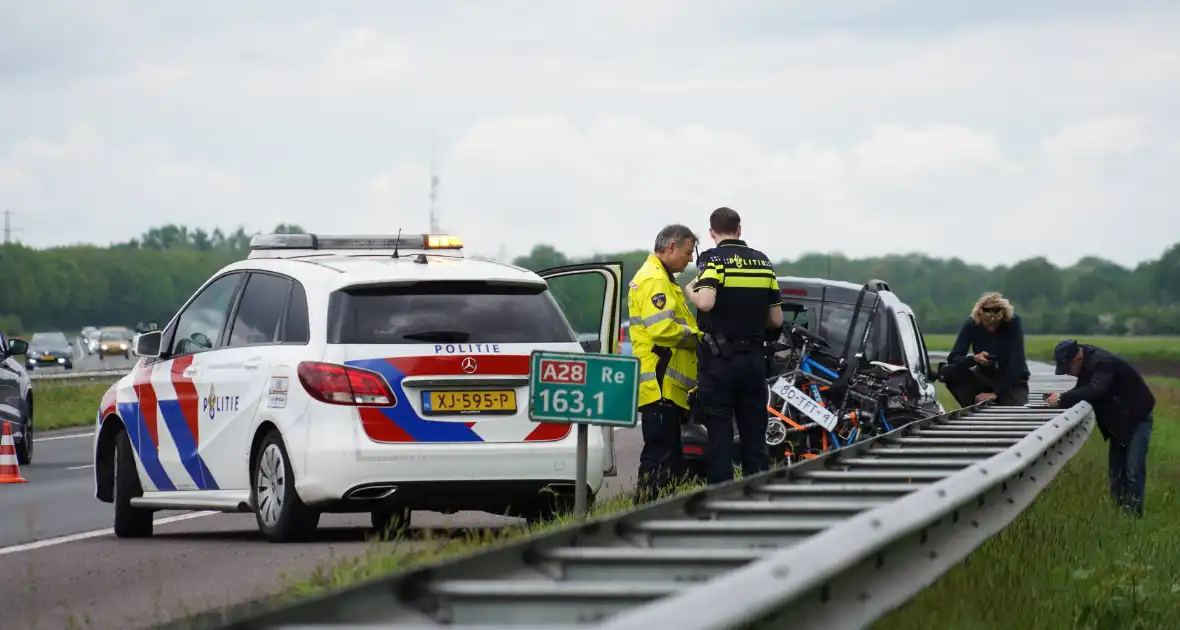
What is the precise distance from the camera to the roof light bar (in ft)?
38.3

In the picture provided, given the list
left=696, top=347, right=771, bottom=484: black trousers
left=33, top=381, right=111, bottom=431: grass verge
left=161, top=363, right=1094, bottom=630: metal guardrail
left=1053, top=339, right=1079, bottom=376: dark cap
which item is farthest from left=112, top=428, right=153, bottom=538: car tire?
left=33, top=381, right=111, bottom=431: grass verge

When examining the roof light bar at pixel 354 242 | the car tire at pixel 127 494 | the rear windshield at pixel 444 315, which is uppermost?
the roof light bar at pixel 354 242

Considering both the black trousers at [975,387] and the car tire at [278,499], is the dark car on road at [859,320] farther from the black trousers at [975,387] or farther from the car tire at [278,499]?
the car tire at [278,499]

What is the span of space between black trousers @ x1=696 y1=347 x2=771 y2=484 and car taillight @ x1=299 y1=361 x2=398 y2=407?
2.45 m

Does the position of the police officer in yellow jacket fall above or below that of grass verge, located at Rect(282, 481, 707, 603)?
above

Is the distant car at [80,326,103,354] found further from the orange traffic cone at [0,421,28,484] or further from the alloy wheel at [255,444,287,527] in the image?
the alloy wheel at [255,444,287,527]

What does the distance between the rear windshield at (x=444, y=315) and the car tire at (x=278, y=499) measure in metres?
0.68

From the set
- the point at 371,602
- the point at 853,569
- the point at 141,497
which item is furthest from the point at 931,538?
the point at 141,497

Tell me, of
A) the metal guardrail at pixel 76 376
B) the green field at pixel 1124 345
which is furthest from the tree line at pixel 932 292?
the metal guardrail at pixel 76 376

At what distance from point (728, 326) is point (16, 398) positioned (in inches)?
443

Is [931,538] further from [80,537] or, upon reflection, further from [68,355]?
[68,355]

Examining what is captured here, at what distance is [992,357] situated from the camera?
15336 mm

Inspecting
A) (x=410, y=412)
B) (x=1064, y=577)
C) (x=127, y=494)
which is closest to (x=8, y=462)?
(x=127, y=494)

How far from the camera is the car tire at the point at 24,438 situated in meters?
20.7
